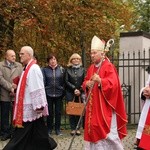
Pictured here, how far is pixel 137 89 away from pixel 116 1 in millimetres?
8182

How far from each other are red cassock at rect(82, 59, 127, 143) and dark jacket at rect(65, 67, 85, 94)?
2.99 m

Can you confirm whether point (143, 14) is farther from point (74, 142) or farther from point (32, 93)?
point (32, 93)

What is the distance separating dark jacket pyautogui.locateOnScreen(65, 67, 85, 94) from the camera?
34.3 feet

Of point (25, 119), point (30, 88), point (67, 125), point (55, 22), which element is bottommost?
point (67, 125)

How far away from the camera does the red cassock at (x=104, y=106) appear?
725 centimetres

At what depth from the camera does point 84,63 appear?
11445 millimetres

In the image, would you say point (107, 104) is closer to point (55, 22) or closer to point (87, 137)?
point (87, 137)

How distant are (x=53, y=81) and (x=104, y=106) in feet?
10.9

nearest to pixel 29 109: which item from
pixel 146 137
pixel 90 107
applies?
pixel 90 107

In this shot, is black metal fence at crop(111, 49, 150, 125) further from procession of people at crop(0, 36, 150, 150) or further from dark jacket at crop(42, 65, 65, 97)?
procession of people at crop(0, 36, 150, 150)

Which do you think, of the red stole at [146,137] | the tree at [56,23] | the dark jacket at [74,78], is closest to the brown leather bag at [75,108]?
the dark jacket at [74,78]

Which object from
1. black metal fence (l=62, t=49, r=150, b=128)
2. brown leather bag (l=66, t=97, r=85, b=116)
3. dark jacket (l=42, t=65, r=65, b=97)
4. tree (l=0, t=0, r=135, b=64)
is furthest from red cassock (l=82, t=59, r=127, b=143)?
tree (l=0, t=0, r=135, b=64)

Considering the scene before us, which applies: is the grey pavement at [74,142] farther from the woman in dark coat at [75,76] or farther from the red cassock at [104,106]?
the red cassock at [104,106]

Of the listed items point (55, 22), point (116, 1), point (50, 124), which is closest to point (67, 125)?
point (50, 124)
